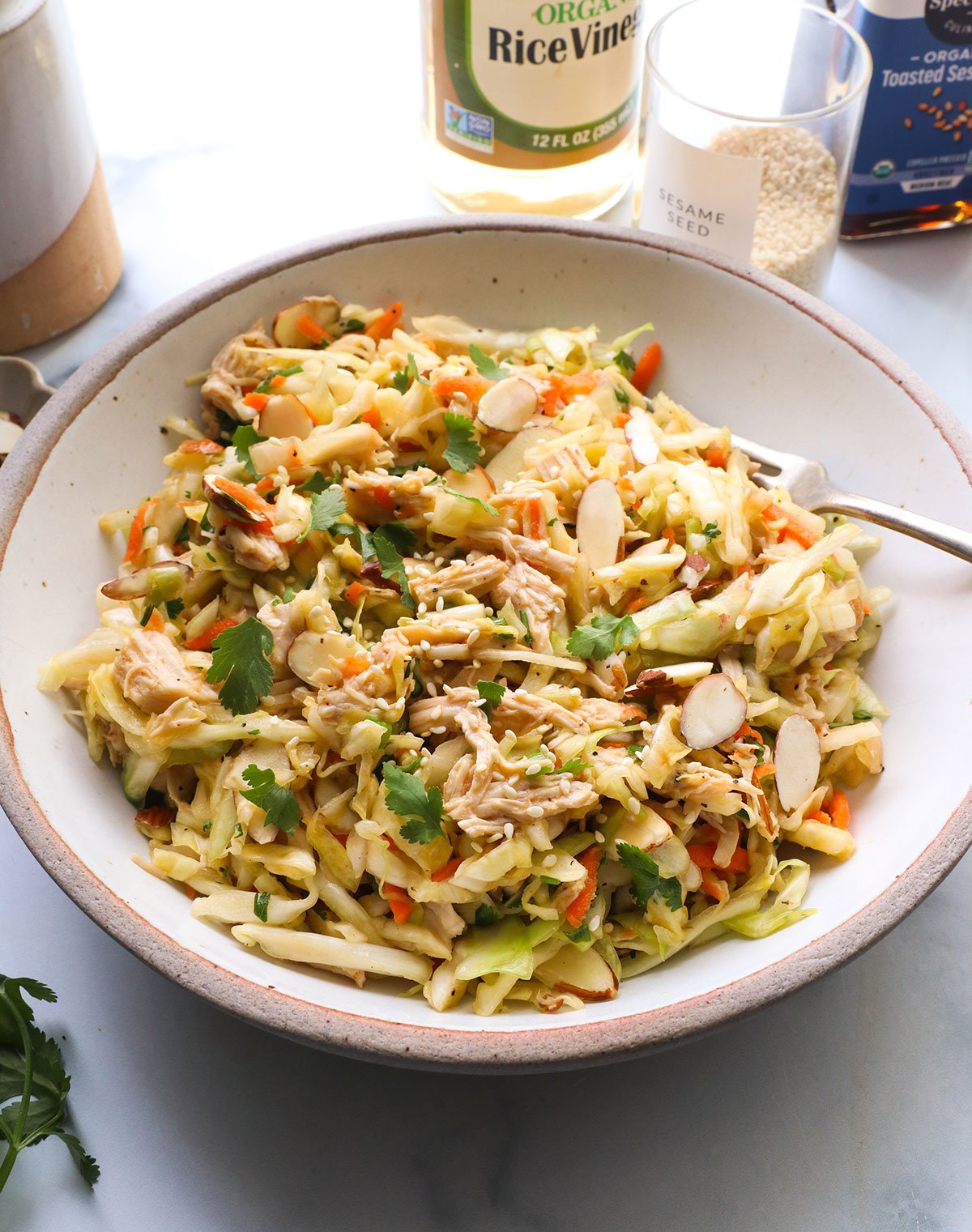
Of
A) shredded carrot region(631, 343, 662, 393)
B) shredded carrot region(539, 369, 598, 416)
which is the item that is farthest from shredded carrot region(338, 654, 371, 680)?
shredded carrot region(631, 343, 662, 393)

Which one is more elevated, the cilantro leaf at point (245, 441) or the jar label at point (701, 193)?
the jar label at point (701, 193)

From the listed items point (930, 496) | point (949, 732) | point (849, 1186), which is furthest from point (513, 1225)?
point (930, 496)

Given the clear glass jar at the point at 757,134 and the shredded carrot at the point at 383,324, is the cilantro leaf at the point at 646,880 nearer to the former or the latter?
the shredded carrot at the point at 383,324

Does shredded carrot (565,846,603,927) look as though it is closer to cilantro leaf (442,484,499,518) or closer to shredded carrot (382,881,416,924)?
shredded carrot (382,881,416,924)

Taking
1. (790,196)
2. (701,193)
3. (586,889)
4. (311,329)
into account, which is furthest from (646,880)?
(790,196)

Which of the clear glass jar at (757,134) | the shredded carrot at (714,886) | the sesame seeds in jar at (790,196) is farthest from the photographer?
the sesame seeds in jar at (790,196)

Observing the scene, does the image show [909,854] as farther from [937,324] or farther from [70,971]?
[937,324]

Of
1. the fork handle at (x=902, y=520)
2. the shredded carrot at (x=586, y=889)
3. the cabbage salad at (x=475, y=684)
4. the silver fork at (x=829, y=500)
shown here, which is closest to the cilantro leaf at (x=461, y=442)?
the cabbage salad at (x=475, y=684)
